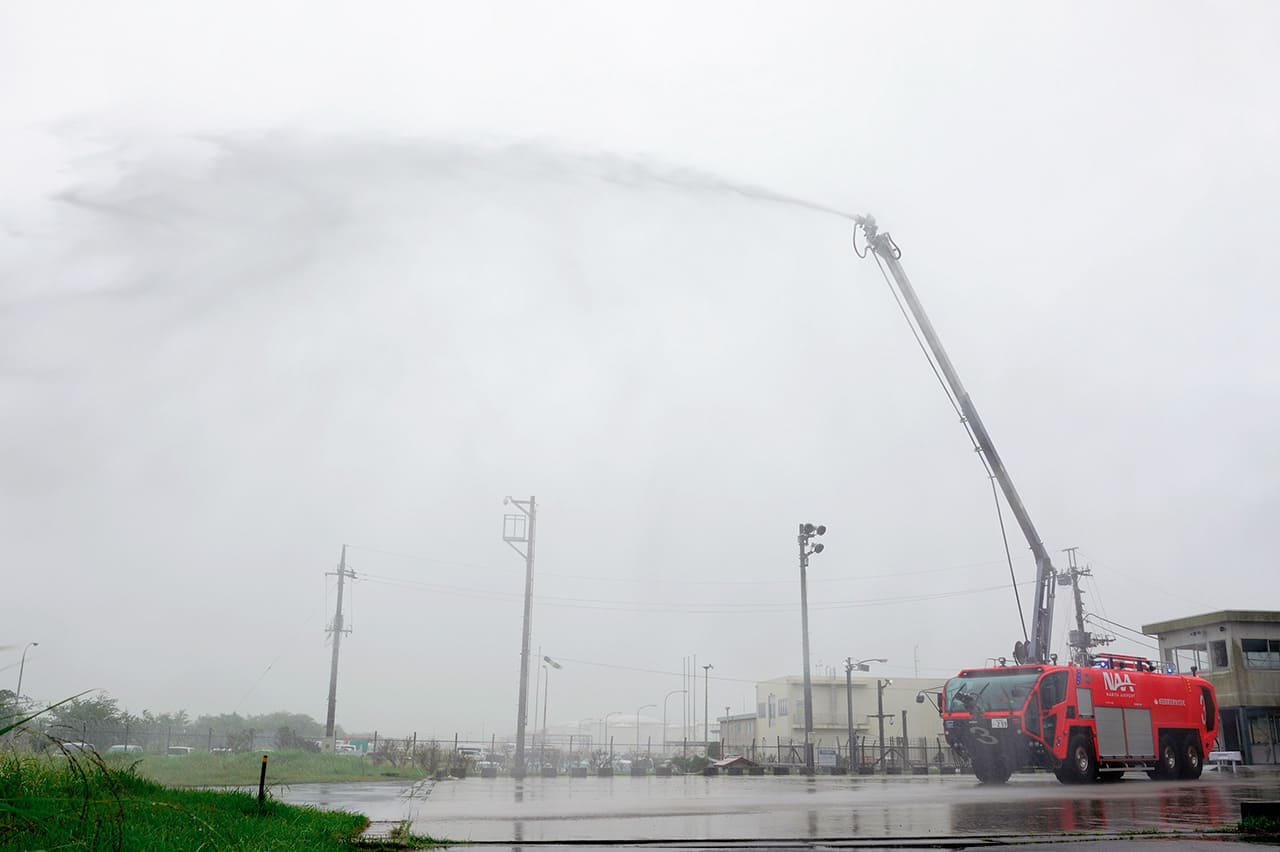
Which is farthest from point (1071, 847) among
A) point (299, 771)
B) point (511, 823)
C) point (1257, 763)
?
point (1257, 763)

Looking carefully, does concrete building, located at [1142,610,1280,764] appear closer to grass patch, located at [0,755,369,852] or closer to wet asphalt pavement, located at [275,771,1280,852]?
wet asphalt pavement, located at [275,771,1280,852]

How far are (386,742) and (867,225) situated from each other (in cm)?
2994

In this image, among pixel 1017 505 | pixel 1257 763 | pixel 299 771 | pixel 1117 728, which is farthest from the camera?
pixel 1257 763

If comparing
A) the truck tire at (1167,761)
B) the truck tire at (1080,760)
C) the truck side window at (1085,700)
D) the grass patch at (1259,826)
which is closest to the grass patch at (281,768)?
the truck tire at (1080,760)

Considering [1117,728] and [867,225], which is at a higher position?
[867,225]

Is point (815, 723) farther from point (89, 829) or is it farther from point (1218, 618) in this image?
point (89, 829)

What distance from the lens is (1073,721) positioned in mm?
22625

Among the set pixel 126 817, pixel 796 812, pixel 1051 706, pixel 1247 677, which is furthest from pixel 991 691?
pixel 1247 677

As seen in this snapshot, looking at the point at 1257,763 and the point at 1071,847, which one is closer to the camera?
the point at 1071,847

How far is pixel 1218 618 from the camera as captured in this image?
46656mm

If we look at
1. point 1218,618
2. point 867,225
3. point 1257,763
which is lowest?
point 1257,763

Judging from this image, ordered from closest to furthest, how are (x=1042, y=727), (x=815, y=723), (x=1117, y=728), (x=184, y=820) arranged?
(x=184, y=820), (x=1042, y=727), (x=1117, y=728), (x=815, y=723)

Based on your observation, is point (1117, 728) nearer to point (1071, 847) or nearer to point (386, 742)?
point (1071, 847)

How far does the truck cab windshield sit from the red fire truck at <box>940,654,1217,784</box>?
1.0 inches
